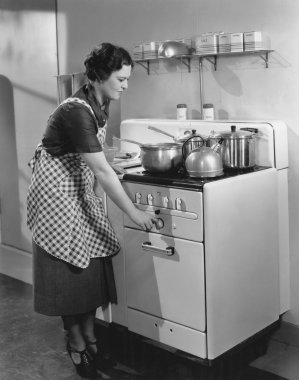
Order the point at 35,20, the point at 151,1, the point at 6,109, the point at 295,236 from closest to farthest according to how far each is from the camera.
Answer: the point at 295,236 → the point at 151,1 → the point at 35,20 → the point at 6,109

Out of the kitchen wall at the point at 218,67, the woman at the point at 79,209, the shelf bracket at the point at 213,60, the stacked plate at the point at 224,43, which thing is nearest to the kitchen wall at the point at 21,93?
the kitchen wall at the point at 218,67

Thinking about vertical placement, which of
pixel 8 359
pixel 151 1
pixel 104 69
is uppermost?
pixel 151 1

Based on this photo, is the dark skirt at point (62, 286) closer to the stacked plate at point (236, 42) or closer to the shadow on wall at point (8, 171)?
the stacked plate at point (236, 42)

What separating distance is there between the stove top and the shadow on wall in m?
1.84

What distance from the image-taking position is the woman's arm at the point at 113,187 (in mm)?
2486

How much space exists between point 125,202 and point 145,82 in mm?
1130

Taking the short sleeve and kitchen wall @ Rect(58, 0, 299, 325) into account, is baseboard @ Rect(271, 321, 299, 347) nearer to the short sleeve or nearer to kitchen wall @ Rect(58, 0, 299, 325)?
kitchen wall @ Rect(58, 0, 299, 325)

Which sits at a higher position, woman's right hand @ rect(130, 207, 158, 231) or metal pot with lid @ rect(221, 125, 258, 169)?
metal pot with lid @ rect(221, 125, 258, 169)

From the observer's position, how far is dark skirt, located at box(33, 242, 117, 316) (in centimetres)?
270

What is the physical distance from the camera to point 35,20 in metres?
4.12

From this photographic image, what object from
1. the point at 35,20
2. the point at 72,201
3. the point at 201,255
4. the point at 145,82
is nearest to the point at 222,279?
the point at 201,255

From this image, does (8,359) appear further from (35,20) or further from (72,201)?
(35,20)

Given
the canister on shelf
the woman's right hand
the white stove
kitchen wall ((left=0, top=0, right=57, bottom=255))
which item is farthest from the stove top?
kitchen wall ((left=0, top=0, right=57, bottom=255))

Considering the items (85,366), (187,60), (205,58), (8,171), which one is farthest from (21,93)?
(85,366)
